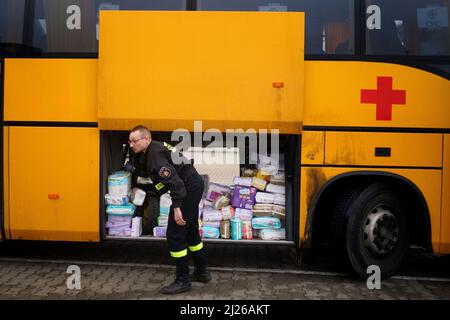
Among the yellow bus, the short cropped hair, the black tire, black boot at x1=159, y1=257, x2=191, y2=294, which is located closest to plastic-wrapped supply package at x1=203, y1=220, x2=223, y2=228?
black boot at x1=159, y1=257, x2=191, y2=294

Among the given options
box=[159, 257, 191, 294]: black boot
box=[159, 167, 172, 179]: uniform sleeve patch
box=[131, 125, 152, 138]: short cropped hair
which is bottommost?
box=[159, 257, 191, 294]: black boot

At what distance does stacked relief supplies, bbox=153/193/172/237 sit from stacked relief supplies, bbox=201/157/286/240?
406mm

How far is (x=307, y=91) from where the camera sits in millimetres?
5520

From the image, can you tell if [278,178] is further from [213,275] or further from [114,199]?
[114,199]

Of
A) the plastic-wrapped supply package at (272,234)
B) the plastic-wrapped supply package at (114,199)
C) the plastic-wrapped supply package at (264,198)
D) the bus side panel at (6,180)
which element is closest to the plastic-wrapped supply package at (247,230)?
the plastic-wrapped supply package at (272,234)

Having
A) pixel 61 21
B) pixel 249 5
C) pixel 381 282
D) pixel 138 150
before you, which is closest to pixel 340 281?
pixel 381 282

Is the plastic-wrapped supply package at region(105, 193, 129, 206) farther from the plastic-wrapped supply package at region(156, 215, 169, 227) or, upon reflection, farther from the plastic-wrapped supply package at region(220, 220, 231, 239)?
the plastic-wrapped supply package at region(220, 220, 231, 239)

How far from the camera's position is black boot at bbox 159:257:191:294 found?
17.1 feet

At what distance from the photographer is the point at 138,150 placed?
16.7 ft

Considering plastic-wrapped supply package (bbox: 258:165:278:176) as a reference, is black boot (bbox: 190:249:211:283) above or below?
below

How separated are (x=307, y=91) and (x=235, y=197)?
1.42 m

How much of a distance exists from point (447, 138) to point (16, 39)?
15.0 ft

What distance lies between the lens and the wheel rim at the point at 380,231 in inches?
221
